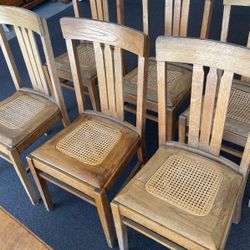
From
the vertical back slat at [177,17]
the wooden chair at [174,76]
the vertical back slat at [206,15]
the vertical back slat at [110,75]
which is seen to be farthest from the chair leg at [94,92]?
the vertical back slat at [206,15]

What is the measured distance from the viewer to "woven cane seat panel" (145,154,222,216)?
43.7 inches

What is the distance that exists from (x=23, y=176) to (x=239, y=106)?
3.73ft

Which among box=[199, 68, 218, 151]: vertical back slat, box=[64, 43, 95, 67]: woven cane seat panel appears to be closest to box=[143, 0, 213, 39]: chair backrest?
box=[64, 43, 95, 67]: woven cane seat panel

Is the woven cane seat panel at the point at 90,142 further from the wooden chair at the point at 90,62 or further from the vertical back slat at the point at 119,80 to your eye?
the wooden chair at the point at 90,62

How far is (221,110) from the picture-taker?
113 centimetres

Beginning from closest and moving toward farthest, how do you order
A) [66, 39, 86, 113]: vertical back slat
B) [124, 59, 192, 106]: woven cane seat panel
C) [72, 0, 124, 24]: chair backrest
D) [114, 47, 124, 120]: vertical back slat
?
[114, 47, 124, 120]: vertical back slat < [66, 39, 86, 113]: vertical back slat < [124, 59, 192, 106]: woven cane seat panel < [72, 0, 124, 24]: chair backrest

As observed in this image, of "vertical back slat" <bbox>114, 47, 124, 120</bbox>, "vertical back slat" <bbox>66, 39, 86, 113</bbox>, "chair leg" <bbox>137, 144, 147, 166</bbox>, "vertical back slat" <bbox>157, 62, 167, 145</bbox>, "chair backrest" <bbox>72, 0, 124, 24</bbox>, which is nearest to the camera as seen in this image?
"vertical back slat" <bbox>157, 62, 167, 145</bbox>

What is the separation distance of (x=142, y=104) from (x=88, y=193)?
1.45 feet

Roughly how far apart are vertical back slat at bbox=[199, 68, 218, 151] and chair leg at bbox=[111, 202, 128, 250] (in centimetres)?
44

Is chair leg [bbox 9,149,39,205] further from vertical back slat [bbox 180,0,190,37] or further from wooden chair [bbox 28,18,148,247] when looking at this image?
vertical back slat [bbox 180,0,190,37]

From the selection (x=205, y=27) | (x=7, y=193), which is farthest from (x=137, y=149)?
(x=7, y=193)

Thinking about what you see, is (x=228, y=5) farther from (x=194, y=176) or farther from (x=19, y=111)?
(x=19, y=111)

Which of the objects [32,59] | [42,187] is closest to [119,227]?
[42,187]

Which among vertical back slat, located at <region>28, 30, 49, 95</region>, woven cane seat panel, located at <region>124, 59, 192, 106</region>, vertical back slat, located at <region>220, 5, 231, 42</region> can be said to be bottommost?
woven cane seat panel, located at <region>124, 59, 192, 106</region>
